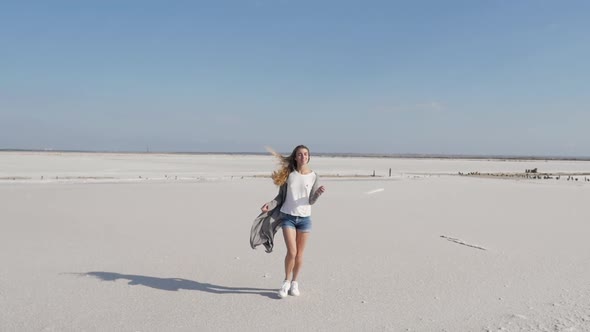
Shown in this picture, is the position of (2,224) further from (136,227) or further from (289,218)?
(289,218)

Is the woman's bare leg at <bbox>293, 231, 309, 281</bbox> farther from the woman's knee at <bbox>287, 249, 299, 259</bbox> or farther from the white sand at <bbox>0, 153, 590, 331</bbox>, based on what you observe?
the white sand at <bbox>0, 153, 590, 331</bbox>

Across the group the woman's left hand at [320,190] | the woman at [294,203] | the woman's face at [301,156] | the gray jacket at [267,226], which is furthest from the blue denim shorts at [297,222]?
the woman's face at [301,156]

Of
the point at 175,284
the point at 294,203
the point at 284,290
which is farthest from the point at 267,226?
the point at 175,284

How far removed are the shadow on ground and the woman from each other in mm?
513

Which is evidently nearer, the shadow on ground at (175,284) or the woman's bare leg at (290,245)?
the woman's bare leg at (290,245)

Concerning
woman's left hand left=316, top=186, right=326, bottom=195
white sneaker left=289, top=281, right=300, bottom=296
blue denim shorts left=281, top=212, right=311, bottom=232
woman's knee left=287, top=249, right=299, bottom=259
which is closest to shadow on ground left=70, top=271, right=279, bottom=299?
white sneaker left=289, top=281, right=300, bottom=296

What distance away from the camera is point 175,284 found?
6414 mm

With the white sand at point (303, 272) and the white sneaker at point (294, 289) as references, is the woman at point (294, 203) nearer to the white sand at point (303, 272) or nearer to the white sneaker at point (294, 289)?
the white sneaker at point (294, 289)

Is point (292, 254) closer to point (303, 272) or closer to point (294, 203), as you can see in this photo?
point (294, 203)

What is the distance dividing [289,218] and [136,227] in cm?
655

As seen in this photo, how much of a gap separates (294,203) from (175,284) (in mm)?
2241

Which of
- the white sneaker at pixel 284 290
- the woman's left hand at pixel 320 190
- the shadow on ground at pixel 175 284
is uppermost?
the woman's left hand at pixel 320 190

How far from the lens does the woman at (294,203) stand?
577 centimetres

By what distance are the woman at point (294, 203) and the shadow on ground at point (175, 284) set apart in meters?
0.51
